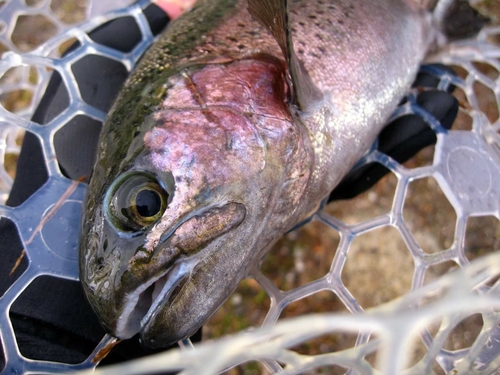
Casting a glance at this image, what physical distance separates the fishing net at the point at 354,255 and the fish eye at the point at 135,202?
14.5 inches

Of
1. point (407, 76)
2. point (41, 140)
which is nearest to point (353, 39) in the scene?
point (407, 76)

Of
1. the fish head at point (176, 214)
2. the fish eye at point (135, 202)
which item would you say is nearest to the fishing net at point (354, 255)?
the fish head at point (176, 214)

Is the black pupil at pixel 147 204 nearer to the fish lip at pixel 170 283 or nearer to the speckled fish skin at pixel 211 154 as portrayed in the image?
the speckled fish skin at pixel 211 154

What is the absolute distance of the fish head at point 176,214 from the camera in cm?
107

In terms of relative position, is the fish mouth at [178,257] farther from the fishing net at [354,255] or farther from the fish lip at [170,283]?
the fishing net at [354,255]

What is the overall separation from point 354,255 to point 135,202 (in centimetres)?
207

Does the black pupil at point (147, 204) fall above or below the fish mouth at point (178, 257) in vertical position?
above

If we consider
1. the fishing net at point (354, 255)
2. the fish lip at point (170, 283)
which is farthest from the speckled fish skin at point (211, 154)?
the fishing net at point (354, 255)

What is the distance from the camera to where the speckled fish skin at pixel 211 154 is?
1084mm

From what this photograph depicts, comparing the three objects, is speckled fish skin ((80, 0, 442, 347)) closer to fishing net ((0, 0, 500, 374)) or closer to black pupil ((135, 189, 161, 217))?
black pupil ((135, 189, 161, 217))

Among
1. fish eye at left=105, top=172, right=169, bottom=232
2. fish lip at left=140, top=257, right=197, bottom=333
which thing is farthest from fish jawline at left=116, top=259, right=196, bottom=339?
→ fish eye at left=105, top=172, right=169, bottom=232

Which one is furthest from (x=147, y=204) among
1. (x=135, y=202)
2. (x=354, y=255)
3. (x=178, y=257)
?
(x=354, y=255)

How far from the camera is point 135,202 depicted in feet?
3.59

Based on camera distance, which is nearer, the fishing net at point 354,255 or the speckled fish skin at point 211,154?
the fishing net at point 354,255
